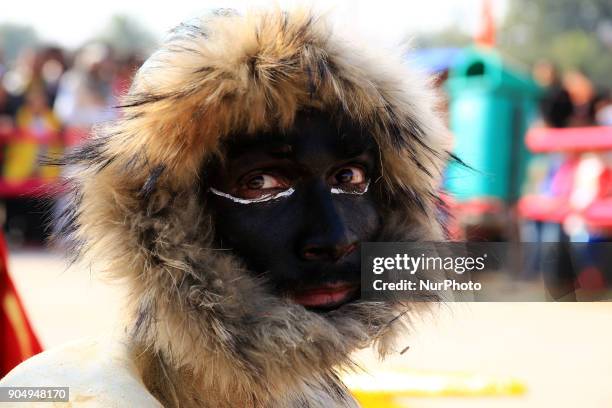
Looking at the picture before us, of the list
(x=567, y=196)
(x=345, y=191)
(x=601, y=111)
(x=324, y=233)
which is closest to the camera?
(x=324, y=233)

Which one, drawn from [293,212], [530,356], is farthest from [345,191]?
[530,356]

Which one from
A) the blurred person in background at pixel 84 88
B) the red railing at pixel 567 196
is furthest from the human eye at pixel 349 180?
the blurred person in background at pixel 84 88

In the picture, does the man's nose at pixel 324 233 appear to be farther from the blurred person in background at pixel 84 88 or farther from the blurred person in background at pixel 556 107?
the blurred person in background at pixel 84 88

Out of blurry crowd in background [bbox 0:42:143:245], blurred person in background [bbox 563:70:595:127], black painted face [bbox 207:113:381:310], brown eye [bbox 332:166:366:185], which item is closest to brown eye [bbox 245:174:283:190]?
black painted face [bbox 207:113:381:310]

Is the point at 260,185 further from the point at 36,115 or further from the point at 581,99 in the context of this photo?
the point at 36,115

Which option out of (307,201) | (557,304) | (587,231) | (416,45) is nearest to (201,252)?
(307,201)

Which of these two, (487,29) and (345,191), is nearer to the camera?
(345,191)

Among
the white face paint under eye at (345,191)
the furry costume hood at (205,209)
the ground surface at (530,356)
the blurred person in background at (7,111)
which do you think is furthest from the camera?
the blurred person in background at (7,111)

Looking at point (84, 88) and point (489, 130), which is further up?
point (84, 88)

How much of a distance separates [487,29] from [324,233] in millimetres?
6656

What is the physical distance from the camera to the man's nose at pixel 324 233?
4.56ft

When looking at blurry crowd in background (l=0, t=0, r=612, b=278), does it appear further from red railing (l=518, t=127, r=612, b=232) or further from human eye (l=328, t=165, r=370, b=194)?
human eye (l=328, t=165, r=370, b=194)

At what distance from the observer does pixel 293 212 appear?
4.73 feet

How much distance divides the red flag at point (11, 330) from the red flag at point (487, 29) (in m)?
6.05
